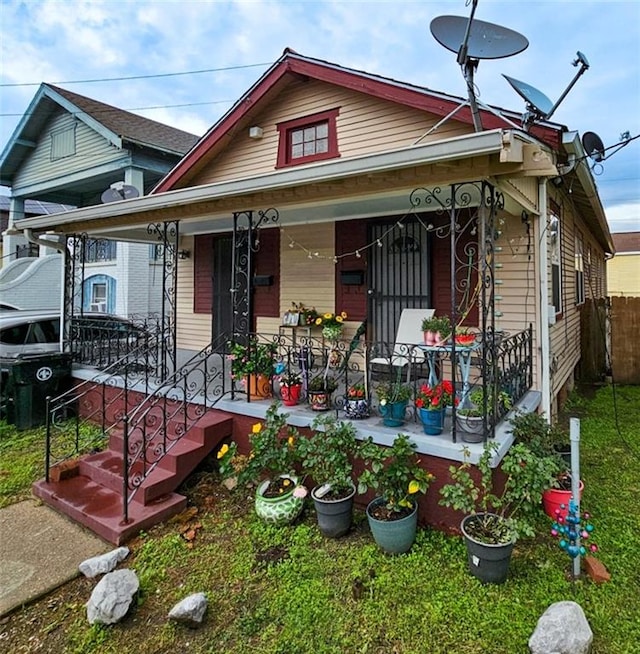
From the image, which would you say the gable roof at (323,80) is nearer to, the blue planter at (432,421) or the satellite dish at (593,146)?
the satellite dish at (593,146)

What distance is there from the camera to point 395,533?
9.74 ft

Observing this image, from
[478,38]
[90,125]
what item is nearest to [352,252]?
[478,38]

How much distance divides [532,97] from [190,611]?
528 cm

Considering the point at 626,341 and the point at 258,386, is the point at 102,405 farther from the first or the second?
the point at 626,341

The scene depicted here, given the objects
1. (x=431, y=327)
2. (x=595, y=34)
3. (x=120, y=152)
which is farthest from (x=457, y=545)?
(x=120, y=152)

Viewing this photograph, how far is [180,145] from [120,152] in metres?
1.93

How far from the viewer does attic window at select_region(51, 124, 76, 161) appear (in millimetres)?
11984

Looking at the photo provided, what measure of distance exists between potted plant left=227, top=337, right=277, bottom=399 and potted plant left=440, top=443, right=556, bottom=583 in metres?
2.18

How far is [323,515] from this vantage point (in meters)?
3.23

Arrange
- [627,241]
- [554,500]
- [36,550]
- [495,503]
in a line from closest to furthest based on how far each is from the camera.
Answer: [495,503], [36,550], [554,500], [627,241]

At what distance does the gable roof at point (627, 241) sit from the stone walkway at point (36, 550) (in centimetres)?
3439

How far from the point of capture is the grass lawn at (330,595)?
7.56 feet

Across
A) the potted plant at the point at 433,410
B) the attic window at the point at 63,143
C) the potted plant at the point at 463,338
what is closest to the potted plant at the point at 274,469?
the potted plant at the point at 433,410

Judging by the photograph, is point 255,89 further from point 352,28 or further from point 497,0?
point 497,0
